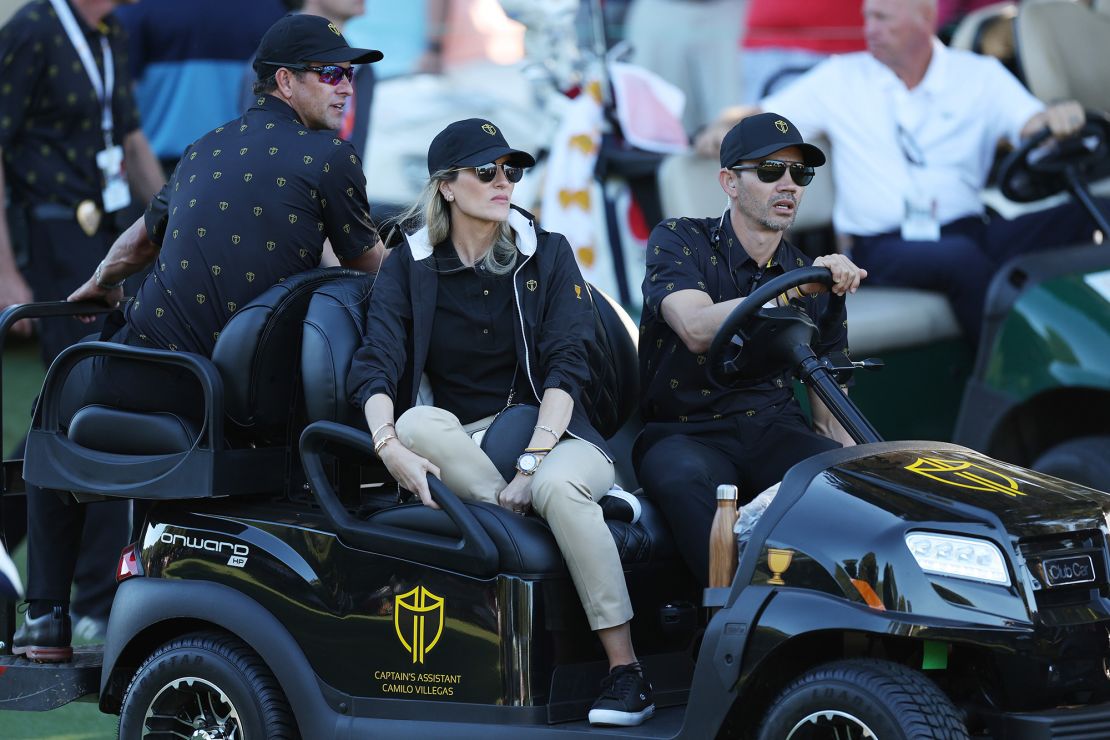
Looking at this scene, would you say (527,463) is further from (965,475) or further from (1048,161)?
(1048,161)

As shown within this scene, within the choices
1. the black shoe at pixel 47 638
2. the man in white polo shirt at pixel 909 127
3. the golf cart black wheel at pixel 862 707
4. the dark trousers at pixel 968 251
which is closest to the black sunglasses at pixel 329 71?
the black shoe at pixel 47 638

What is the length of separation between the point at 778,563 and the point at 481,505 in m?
0.67

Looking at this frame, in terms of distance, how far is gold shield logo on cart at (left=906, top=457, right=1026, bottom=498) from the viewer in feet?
10.4

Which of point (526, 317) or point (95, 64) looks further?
point (95, 64)

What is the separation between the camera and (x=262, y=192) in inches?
152

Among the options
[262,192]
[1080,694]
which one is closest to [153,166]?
[262,192]

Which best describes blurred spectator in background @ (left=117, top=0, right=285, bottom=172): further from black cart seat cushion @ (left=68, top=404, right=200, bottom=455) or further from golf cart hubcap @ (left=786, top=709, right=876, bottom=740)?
golf cart hubcap @ (left=786, top=709, right=876, bottom=740)

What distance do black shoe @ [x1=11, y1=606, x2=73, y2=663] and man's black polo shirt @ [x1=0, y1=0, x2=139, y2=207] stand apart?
1.99 meters

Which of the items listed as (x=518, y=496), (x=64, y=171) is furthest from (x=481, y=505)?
(x=64, y=171)

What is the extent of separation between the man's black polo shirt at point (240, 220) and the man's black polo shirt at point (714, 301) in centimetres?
73

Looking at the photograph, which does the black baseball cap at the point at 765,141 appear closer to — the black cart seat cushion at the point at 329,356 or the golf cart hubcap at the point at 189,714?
the black cart seat cushion at the point at 329,356

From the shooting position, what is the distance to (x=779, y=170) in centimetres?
381

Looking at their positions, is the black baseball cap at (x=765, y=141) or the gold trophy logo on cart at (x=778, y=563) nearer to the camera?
the gold trophy logo on cart at (x=778, y=563)

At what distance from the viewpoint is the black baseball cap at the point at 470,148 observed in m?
3.73
